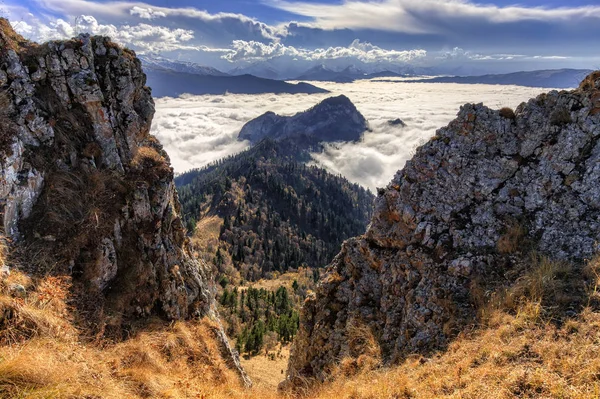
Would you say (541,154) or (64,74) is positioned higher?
(64,74)

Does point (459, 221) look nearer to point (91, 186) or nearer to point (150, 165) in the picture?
point (150, 165)

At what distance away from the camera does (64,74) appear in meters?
19.3

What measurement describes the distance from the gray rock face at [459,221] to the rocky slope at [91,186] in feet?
32.3

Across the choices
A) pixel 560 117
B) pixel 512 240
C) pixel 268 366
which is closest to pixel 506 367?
pixel 512 240

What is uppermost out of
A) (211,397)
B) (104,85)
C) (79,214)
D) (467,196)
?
(104,85)

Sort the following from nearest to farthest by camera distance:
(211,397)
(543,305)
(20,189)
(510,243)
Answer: (543,305)
(211,397)
(510,243)
(20,189)

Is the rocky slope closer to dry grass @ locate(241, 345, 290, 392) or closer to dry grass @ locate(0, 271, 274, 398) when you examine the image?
dry grass @ locate(0, 271, 274, 398)

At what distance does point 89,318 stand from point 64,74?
14489mm

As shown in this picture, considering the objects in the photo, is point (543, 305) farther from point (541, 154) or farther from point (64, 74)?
point (64, 74)

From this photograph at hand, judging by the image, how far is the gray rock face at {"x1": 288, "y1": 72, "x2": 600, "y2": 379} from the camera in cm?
1300

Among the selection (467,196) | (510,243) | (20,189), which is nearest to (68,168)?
(20,189)

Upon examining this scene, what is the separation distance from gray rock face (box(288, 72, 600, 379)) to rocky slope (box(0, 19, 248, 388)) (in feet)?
32.3

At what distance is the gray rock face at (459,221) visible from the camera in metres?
13.0

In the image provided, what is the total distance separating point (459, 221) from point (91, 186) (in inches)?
774
